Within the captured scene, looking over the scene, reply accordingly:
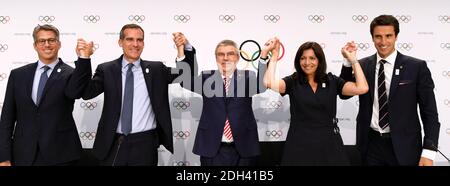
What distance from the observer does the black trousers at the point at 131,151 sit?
287 cm

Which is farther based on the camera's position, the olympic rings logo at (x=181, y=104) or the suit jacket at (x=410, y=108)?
the olympic rings logo at (x=181, y=104)

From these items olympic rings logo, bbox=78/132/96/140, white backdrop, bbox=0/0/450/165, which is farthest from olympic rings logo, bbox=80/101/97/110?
olympic rings logo, bbox=78/132/96/140

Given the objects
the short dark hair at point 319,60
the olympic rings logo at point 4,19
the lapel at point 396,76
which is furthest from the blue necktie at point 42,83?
the lapel at point 396,76

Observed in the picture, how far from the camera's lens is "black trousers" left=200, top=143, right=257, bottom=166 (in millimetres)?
2912

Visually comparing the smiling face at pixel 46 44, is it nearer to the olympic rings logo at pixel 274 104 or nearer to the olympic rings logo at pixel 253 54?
the olympic rings logo at pixel 253 54

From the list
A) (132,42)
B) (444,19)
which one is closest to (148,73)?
(132,42)

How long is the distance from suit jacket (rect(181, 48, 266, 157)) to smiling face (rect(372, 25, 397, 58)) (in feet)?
2.98

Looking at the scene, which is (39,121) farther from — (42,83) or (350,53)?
(350,53)

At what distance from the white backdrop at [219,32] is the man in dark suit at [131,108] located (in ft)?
2.89

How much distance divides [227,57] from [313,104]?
759 mm

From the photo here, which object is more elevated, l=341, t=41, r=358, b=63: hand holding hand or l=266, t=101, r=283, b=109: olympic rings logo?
l=341, t=41, r=358, b=63: hand holding hand

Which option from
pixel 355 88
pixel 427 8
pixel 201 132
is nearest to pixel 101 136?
pixel 201 132

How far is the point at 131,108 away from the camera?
9.66 ft

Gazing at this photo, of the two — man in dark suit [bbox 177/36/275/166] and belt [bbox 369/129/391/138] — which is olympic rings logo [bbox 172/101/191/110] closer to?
man in dark suit [bbox 177/36/275/166]
